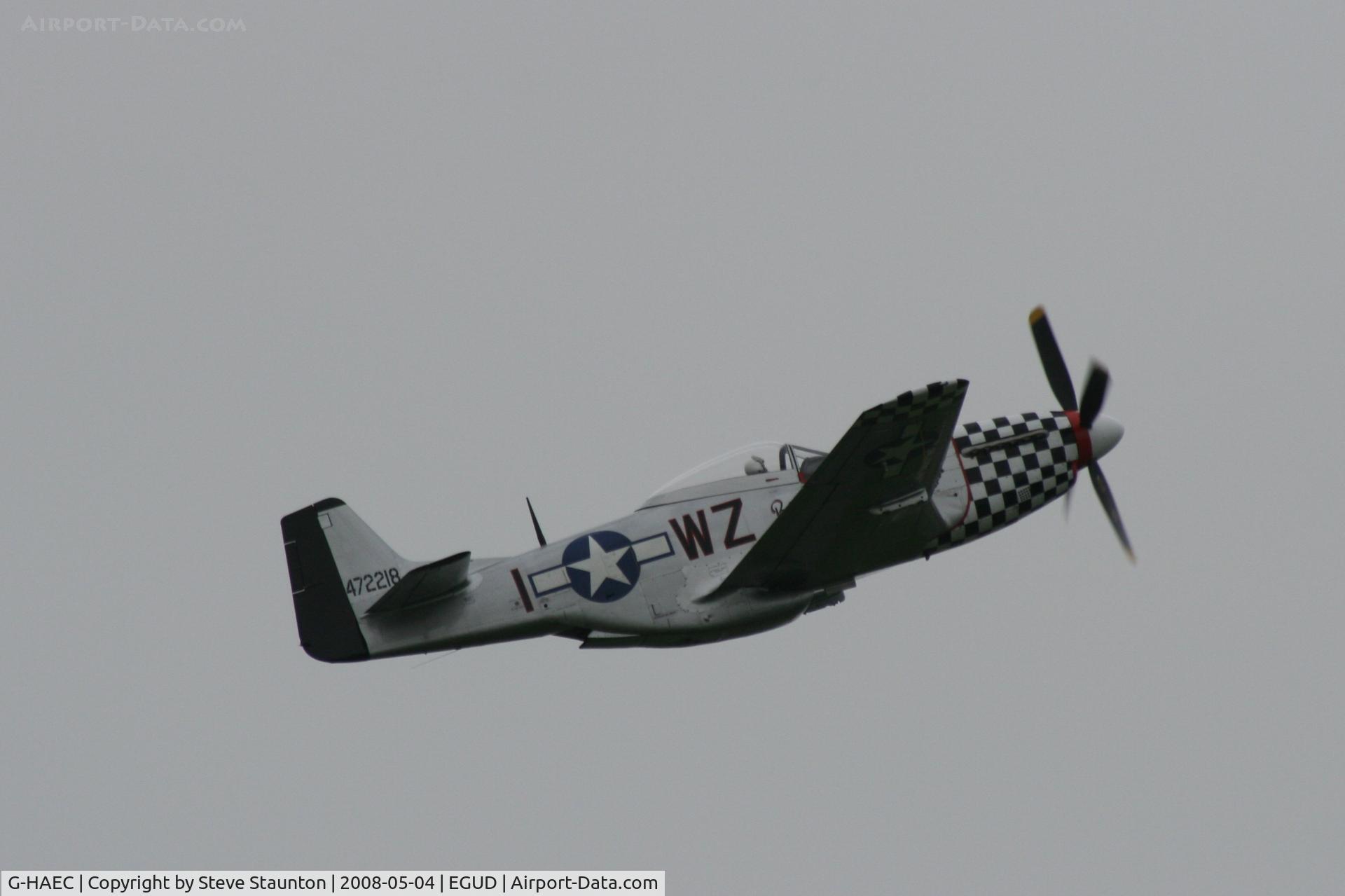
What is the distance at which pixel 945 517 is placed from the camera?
16.6m

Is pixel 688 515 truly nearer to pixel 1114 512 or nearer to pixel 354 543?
pixel 354 543

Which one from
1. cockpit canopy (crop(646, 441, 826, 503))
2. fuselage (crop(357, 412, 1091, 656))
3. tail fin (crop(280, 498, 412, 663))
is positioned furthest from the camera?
cockpit canopy (crop(646, 441, 826, 503))

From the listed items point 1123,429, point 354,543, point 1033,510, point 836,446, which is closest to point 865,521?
point 836,446

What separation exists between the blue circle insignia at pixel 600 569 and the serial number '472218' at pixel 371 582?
1704 mm

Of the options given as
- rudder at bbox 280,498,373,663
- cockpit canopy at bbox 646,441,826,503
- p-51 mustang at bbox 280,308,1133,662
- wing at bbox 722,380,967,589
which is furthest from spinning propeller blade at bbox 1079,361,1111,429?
rudder at bbox 280,498,373,663

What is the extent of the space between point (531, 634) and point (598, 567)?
3.13 feet

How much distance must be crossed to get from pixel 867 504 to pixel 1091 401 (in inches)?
138

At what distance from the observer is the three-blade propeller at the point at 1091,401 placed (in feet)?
57.0

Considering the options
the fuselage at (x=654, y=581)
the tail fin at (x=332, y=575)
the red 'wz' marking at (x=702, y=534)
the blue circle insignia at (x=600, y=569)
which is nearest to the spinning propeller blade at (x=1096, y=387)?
the fuselage at (x=654, y=581)

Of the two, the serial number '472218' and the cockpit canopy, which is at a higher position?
the cockpit canopy

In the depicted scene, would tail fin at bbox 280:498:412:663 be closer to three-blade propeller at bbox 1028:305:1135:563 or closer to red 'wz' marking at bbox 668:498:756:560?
red 'wz' marking at bbox 668:498:756:560

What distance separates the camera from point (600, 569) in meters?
15.9

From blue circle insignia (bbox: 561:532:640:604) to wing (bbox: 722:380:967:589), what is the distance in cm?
99

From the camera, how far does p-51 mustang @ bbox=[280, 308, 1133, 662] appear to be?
1539cm
